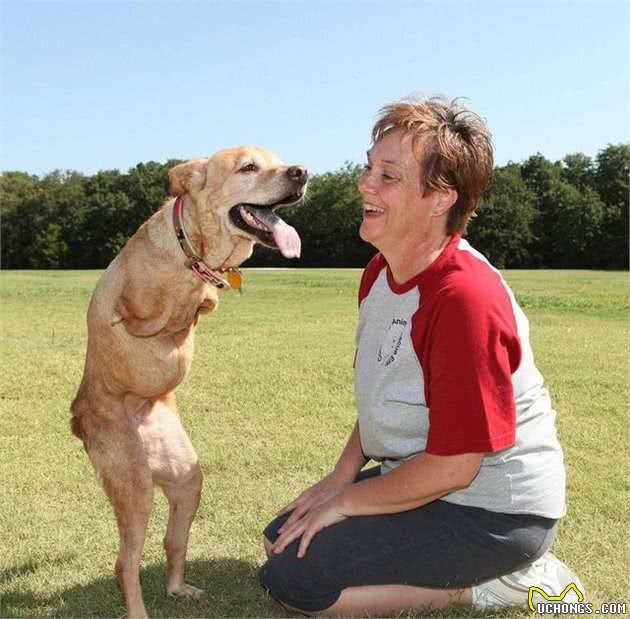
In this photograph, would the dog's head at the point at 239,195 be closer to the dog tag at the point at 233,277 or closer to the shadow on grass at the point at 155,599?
the dog tag at the point at 233,277

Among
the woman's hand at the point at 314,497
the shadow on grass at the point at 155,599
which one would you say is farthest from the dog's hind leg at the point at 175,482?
the woman's hand at the point at 314,497

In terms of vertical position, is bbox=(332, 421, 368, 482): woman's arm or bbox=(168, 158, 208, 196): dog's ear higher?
bbox=(168, 158, 208, 196): dog's ear

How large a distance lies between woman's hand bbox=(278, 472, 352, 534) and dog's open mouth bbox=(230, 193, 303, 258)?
1186 mm

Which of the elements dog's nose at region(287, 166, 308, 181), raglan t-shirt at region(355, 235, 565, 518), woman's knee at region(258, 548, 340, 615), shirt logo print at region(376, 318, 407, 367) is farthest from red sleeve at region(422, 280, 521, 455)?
dog's nose at region(287, 166, 308, 181)

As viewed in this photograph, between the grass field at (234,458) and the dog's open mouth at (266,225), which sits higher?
the dog's open mouth at (266,225)

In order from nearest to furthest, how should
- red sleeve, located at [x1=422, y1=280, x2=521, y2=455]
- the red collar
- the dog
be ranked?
red sleeve, located at [x1=422, y1=280, x2=521, y2=455] → the dog → the red collar

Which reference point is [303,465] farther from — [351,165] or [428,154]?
[351,165]

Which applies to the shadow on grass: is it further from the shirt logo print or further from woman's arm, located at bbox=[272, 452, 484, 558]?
the shirt logo print

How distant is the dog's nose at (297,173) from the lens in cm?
436

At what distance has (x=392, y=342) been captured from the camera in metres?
3.82

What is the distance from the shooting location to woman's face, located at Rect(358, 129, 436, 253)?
3.72 metres

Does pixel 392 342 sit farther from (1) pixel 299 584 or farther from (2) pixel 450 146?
(1) pixel 299 584

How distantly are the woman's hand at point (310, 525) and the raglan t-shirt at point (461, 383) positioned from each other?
365mm

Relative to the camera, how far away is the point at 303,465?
265 inches
